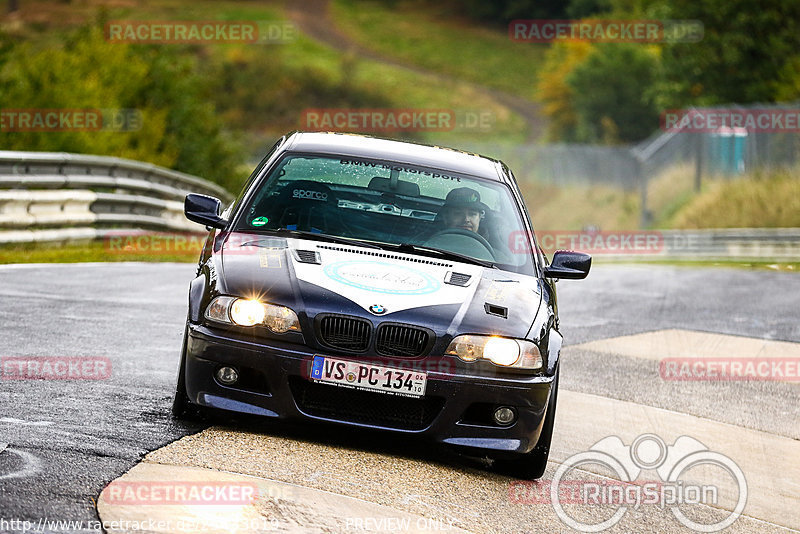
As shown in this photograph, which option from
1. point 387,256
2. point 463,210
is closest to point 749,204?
point 463,210

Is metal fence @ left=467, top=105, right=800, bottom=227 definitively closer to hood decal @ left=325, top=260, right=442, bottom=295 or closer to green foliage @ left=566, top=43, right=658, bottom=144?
hood decal @ left=325, top=260, right=442, bottom=295

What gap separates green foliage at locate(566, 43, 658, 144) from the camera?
7956cm

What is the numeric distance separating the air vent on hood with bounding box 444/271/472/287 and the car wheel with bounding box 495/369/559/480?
657mm

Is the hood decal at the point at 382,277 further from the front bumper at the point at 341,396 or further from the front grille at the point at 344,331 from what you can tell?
the front bumper at the point at 341,396

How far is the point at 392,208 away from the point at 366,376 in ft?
5.39

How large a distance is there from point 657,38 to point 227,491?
5484 cm

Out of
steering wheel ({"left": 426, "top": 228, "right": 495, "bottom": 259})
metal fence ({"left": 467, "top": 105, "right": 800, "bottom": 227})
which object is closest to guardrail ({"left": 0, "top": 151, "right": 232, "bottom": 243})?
steering wheel ({"left": 426, "top": 228, "right": 495, "bottom": 259})

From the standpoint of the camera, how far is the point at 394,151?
8.00m

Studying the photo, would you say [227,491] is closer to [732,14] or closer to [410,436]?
[410,436]

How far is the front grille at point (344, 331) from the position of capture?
619cm

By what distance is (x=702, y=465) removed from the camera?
7.81m

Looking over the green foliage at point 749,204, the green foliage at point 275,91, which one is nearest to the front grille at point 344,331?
the green foliage at point 749,204

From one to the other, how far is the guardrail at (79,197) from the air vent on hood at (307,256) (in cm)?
925

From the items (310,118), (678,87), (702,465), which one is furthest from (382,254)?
(310,118)
